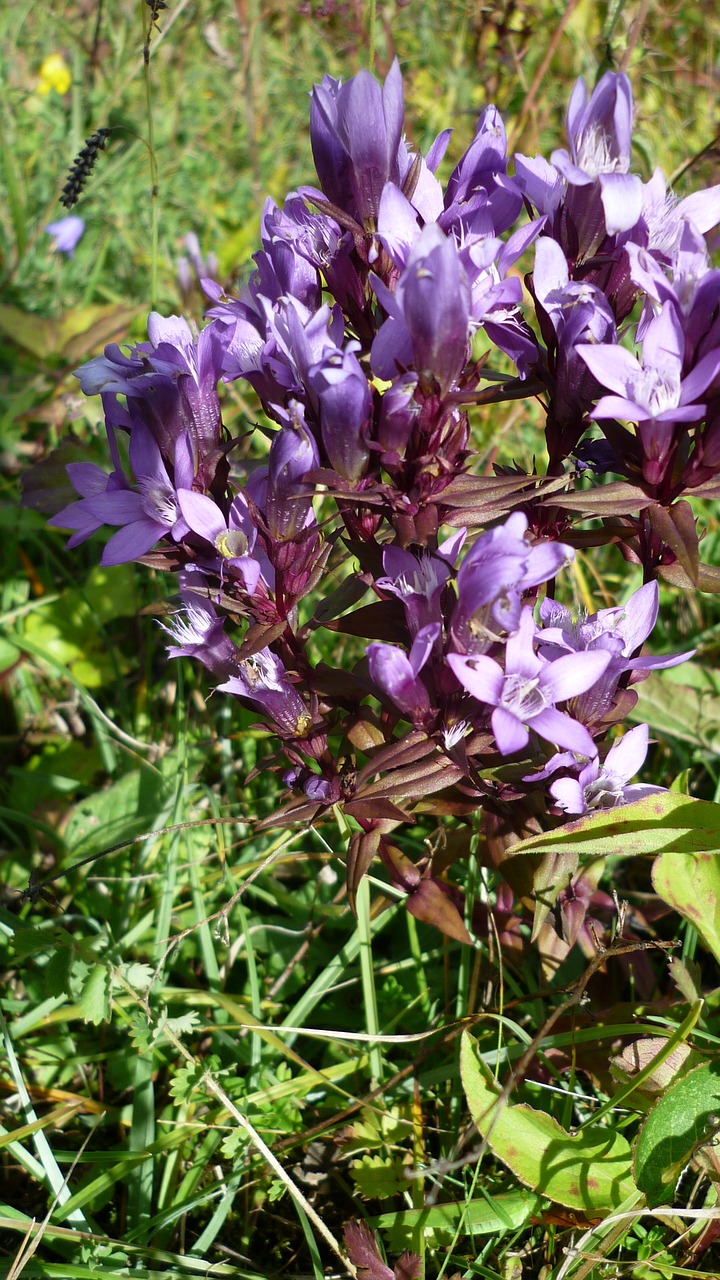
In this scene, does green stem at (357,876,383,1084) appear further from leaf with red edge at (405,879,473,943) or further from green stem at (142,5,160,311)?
green stem at (142,5,160,311)

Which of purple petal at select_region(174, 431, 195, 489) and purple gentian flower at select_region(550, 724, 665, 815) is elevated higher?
purple petal at select_region(174, 431, 195, 489)

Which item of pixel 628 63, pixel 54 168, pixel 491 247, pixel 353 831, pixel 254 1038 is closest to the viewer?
pixel 491 247

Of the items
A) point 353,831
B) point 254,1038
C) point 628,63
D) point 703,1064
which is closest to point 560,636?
point 353,831

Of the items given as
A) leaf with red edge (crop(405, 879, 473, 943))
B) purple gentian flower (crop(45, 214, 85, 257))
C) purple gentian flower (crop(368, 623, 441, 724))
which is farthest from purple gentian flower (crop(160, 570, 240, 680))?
purple gentian flower (crop(45, 214, 85, 257))

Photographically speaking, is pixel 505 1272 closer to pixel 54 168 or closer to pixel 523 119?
pixel 523 119

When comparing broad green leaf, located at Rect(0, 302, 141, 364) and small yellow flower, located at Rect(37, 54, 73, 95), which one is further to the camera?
small yellow flower, located at Rect(37, 54, 73, 95)

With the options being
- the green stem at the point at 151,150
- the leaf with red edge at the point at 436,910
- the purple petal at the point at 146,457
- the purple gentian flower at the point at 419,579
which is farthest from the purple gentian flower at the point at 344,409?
the green stem at the point at 151,150
